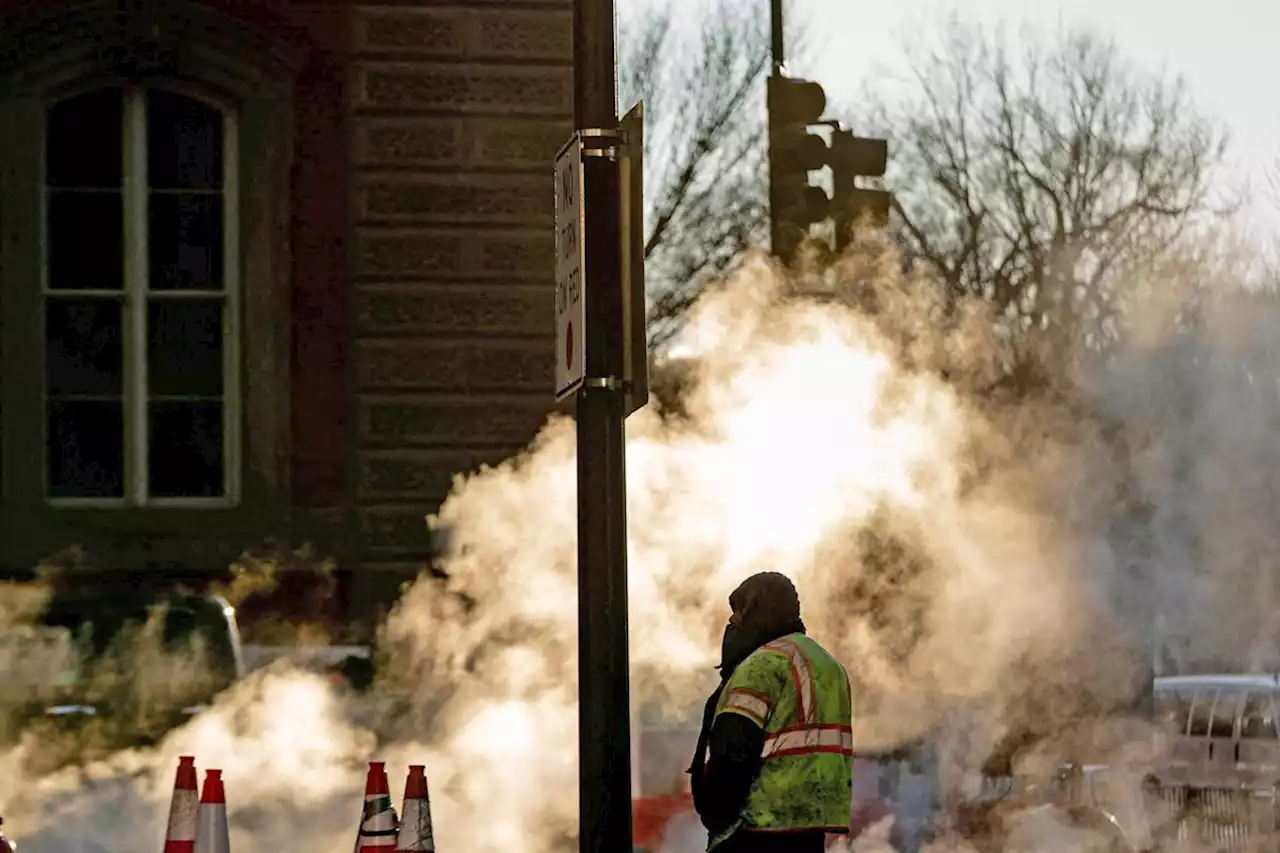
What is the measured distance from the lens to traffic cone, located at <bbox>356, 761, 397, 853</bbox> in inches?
264

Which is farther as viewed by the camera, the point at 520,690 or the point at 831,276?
the point at 831,276

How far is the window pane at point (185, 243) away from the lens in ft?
43.2

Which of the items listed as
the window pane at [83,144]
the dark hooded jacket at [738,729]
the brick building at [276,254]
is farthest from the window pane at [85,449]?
the dark hooded jacket at [738,729]

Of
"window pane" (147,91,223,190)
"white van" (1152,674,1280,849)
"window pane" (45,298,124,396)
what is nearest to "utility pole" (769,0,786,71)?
"window pane" (147,91,223,190)

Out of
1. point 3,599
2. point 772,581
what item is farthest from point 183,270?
point 772,581

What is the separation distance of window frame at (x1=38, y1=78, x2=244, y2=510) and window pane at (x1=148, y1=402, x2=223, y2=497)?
0.16ft

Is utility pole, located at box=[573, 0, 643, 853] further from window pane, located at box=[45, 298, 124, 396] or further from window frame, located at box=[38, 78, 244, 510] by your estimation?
window pane, located at box=[45, 298, 124, 396]

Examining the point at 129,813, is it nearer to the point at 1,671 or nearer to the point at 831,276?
the point at 1,671

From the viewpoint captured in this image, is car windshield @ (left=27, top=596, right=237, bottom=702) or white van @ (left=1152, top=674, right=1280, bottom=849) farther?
white van @ (left=1152, top=674, right=1280, bottom=849)

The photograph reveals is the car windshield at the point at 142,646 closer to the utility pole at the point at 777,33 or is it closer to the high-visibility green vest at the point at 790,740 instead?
the utility pole at the point at 777,33

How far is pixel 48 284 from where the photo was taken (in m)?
13.1

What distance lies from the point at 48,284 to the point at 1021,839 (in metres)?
6.82

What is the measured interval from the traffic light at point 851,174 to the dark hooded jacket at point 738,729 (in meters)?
5.84

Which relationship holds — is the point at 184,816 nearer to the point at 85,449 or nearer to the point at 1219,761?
the point at 85,449
